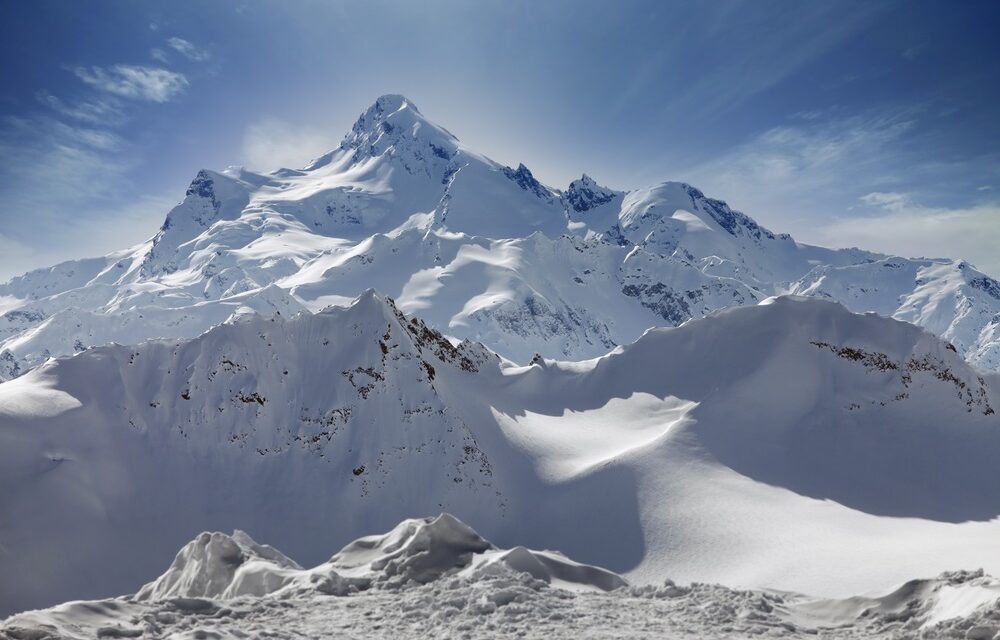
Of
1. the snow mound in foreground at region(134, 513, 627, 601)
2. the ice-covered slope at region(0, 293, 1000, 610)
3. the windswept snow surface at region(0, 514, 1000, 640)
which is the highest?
the ice-covered slope at region(0, 293, 1000, 610)

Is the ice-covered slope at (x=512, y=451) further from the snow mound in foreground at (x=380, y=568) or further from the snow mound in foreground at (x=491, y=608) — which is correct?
the snow mound in foreground at (x=380, y=568)

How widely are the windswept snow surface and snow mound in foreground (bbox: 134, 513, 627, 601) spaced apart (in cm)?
5

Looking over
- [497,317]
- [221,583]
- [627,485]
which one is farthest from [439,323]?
[221,583]

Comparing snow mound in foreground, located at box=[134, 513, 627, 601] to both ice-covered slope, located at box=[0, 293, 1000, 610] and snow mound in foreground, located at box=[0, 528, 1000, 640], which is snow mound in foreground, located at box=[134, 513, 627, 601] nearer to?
snow mound in foreground, located at box=[0, 528, 1000, 640]

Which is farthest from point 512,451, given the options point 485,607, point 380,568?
point 485,607

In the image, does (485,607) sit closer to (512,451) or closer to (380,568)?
(380,568)

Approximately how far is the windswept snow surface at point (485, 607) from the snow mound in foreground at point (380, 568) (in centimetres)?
5

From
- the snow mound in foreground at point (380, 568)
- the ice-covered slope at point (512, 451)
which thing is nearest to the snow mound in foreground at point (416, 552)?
the snow mound in foreground at point (380, 568)

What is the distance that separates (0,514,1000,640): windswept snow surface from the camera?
13.3 meters

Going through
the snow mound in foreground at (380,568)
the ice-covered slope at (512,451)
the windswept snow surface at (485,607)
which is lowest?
the windswept snow surface at (485,607)

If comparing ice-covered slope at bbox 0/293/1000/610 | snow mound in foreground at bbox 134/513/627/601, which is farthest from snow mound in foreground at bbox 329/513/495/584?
ice-covered slope at bbox 0/293/1000/610

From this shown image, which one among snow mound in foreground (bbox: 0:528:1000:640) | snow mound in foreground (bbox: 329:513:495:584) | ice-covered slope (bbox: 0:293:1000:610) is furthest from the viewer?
ice-covered slope (bbox: 0:293:1000:610)

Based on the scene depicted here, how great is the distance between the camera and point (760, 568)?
1087 inches

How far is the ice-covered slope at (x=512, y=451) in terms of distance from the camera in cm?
3134
